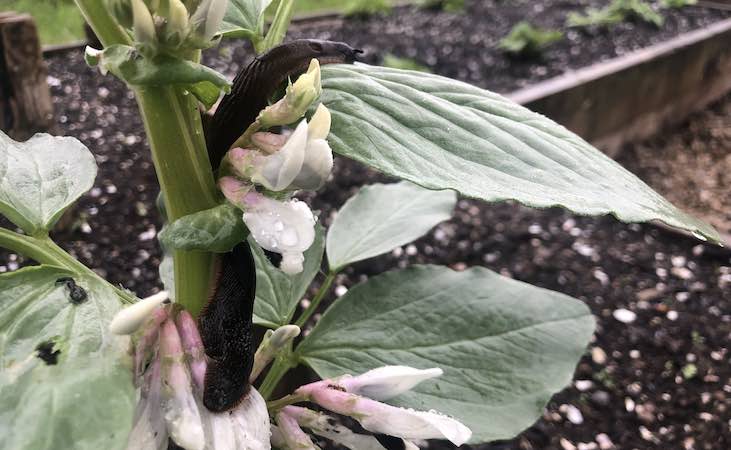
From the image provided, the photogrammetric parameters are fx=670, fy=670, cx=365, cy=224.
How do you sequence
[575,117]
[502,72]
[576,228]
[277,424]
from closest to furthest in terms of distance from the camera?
[277,424] < [576,228] < [575,117] < [502,72]

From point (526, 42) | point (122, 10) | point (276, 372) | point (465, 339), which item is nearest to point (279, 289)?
point (276, 372)

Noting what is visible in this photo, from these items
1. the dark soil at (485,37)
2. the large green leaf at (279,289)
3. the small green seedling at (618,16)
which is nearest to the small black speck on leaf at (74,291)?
the large green leaf at (279,289)

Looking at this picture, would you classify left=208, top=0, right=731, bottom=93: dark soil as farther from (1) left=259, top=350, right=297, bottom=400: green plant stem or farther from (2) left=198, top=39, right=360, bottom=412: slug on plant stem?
(2) left=198, top=39, right=360, bottom=412: slug on plant stem

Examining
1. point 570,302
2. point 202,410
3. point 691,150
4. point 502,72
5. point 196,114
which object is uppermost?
point 196,114

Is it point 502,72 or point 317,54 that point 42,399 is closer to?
point 317,54

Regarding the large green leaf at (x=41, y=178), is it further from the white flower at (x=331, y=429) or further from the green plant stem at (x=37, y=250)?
the white flower at (x=331, y=429)

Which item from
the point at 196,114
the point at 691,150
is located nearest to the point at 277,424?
the point at 196,114
